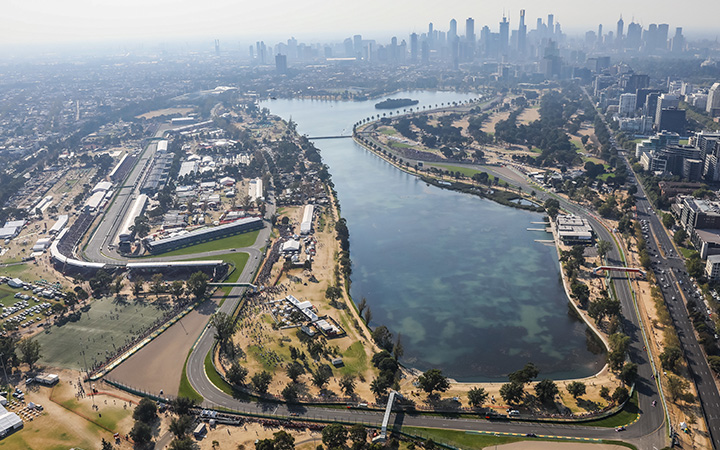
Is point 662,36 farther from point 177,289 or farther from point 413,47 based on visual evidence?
point 177,289

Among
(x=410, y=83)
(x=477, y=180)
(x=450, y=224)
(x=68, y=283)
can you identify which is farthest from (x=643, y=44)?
(x=68, y=283)

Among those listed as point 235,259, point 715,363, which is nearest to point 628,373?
point 715,363

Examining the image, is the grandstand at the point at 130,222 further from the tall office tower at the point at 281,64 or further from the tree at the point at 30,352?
the tall office tower at the point at 281,64

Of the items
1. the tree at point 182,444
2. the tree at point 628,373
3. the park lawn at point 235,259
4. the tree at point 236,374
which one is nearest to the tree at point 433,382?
the tree at point 628,373

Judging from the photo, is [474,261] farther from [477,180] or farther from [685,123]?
[685,123]

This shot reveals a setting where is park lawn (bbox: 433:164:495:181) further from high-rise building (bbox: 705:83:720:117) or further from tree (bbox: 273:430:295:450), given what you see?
high-rise building (bbox: 705:83:720:117)

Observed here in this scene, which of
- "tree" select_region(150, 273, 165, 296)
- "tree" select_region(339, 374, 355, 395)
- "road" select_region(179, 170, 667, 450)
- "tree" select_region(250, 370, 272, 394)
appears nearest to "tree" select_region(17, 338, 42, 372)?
"road" select_region(179, 170, 667, 450)
